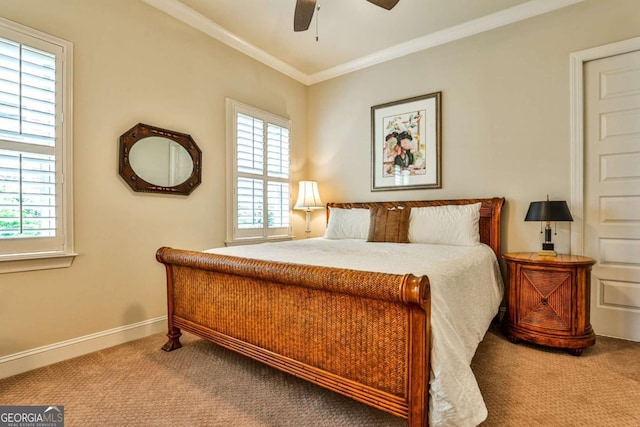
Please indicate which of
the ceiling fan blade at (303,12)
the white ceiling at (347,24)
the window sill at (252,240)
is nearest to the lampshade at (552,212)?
the white ceiling at (347,24)

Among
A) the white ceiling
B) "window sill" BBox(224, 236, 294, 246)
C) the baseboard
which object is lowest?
the baseboard

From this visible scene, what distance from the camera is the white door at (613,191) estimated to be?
251 centimetres

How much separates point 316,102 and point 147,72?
2.17 m

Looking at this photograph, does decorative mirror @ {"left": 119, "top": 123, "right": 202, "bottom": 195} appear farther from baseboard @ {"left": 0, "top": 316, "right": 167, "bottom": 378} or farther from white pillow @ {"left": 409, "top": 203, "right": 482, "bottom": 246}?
white pillow @ {"left": 409, "top": 203, "right": 482, "bottom": 246}

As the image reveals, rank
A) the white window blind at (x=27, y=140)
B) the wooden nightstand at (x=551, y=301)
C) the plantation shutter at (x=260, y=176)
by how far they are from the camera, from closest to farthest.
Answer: the white window blind at (x=27, y=140), the wooden nightstand at (x=551, y=301), the plantation shutter at (x=260, y=176)

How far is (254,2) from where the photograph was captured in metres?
2.80

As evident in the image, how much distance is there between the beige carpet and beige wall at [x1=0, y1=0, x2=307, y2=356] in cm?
35

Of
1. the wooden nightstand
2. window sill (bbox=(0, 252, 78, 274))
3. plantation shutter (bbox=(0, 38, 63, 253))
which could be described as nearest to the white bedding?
the wooden nightstand

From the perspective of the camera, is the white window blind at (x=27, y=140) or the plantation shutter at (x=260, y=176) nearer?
the white window blind at (x=27, y=140)

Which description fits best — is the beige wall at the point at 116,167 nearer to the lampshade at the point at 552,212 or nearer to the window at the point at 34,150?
the window at the point at 34,150

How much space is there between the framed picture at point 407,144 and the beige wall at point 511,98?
0.09 metres

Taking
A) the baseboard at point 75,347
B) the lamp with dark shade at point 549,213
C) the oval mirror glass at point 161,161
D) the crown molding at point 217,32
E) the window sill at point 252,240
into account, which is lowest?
the baseboard at point 75,347

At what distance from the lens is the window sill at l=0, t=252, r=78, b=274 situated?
1.99m

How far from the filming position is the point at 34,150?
6.84 ft
